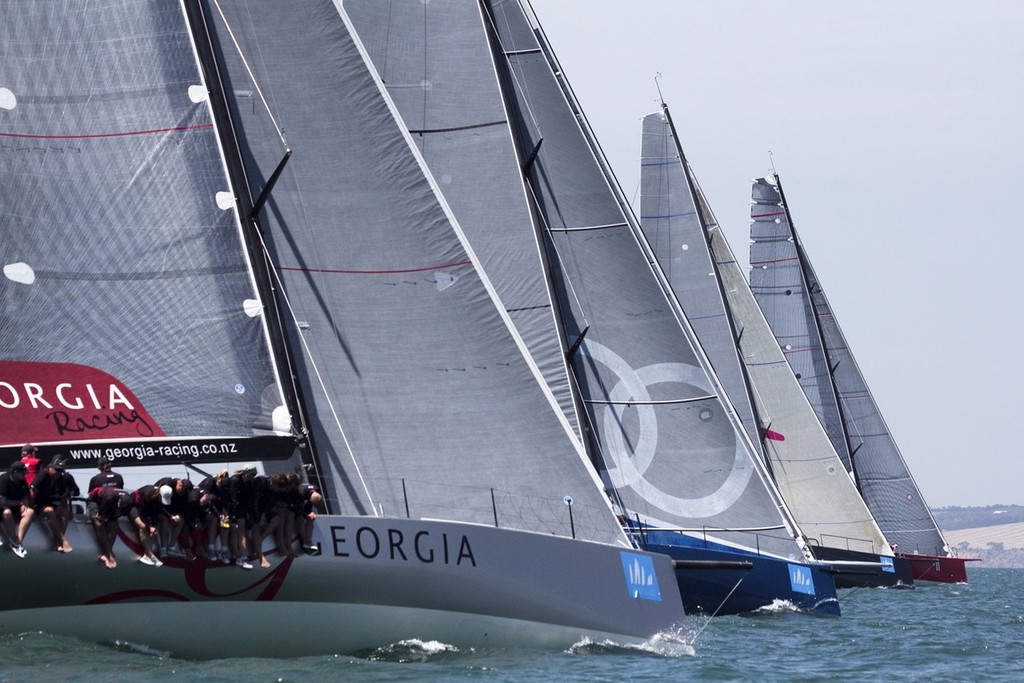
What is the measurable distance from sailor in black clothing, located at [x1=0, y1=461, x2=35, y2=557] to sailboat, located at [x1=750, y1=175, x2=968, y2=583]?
32.3 meters

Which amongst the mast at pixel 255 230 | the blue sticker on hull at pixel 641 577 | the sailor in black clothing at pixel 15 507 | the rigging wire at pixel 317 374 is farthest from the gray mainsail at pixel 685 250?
the sailor in black clothing at pixel 15 507

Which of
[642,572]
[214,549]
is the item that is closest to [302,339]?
[214,549]

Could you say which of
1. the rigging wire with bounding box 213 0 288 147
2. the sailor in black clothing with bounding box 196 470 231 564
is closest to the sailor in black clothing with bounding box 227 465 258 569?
the sailor in black clothing with bounding box 196 470 231 564

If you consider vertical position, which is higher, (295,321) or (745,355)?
(745,355)

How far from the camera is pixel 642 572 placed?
617 inches

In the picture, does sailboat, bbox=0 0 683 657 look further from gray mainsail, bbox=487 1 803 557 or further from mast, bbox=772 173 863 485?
mast, bbox=772 173 863 485

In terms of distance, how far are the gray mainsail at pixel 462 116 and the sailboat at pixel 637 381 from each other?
50 centimetres

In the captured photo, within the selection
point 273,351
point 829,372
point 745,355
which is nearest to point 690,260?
point 745,355

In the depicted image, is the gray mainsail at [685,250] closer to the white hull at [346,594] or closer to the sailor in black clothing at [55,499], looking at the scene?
the white hull at [346,594]

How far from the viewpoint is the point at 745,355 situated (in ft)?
115

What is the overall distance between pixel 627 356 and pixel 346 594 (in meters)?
11.7

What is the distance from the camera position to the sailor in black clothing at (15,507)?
1247cm

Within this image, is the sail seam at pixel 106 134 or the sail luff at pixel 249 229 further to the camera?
the sail luff at pixel 249 229

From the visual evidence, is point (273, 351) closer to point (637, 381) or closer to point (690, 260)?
point (637, 381)
